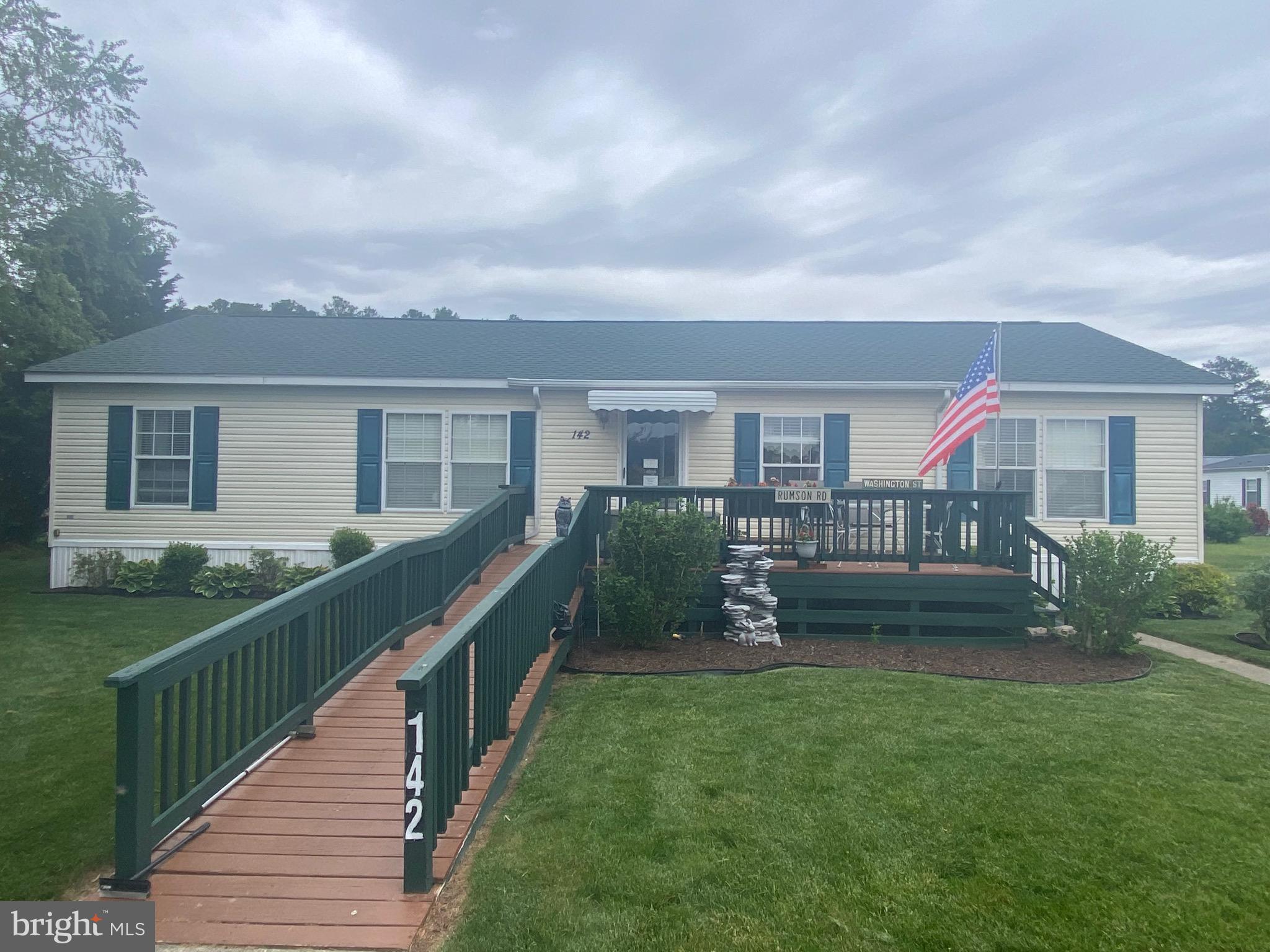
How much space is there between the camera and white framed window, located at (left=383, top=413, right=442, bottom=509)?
10.4m

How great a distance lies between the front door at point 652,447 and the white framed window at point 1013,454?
4.41 metres

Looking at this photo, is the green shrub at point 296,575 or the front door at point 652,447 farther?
the front door at point 652,447

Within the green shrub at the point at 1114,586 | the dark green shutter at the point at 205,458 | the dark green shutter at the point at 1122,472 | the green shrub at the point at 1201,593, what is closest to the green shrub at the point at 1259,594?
the green shrub at the point at 1201,593

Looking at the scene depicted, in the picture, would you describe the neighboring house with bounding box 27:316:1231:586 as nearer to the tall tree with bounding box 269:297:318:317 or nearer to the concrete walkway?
the concrete walkway

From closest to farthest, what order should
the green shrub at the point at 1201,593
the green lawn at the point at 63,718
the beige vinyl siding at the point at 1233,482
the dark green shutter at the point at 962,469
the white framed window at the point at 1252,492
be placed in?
the green lawn at the point at 63,718
the green shrub at the point at 1201,593
the dark green shutter at the point at 962,469
the beige vinyl siding at the point at 1233,482
the white framed window at the point at 1252,492

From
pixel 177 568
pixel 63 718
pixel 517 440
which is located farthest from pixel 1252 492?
pixel 63 718

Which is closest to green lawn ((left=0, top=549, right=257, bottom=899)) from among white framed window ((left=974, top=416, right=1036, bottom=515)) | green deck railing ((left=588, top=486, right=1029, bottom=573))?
green deck railing ((left=588, top=486, right=1029, bottom=573))

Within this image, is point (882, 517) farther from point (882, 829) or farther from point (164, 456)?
point (164, 456)

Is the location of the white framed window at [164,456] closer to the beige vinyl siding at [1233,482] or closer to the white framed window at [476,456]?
the white framed window at [476,456]

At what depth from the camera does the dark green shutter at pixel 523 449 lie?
10305 millimetres

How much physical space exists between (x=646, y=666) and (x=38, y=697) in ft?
15.8

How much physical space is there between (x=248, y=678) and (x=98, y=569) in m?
8.99

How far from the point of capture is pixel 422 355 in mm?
11422

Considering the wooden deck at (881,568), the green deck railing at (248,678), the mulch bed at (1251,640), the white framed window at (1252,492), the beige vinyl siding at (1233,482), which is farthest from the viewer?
the white framed window at (1252,492)
